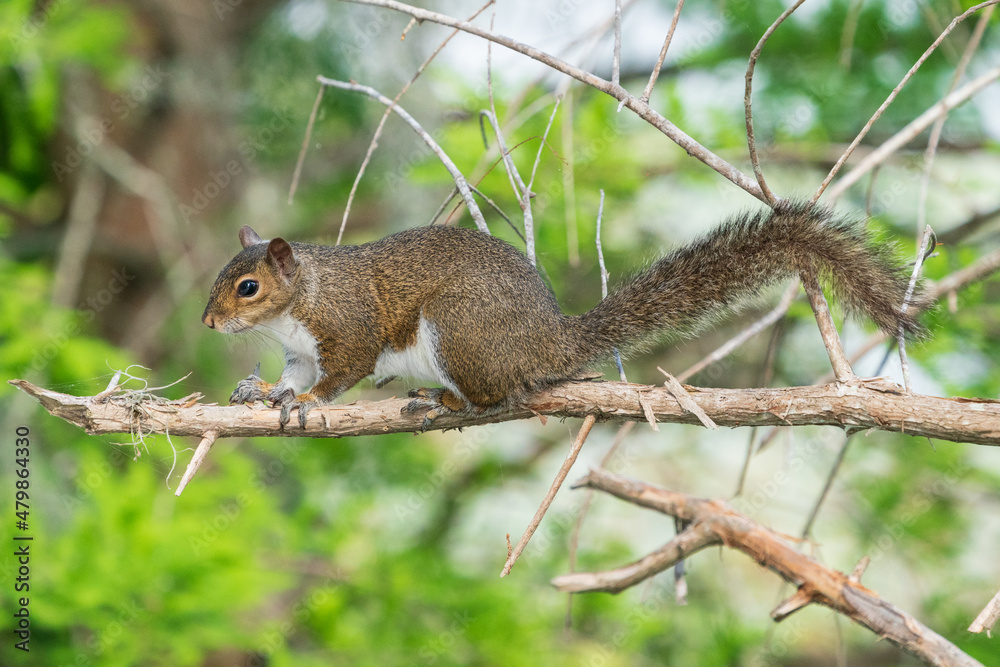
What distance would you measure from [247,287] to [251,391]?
0.98 feet

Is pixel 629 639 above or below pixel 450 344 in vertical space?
below

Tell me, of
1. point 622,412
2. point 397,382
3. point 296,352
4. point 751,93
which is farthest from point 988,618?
point 397,382

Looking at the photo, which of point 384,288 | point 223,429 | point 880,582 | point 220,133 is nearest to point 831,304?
point 384,288

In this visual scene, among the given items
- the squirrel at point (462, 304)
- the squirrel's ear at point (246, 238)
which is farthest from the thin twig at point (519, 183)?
A: the squirrel's ear at point (246, 238)

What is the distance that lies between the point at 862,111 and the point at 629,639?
304 centimetres

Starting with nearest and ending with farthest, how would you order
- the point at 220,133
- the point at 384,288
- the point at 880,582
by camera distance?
the point at 384,288 < the point at 880,582 < the point at 220,133

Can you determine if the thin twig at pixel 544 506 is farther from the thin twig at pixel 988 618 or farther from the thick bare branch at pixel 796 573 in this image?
the thin twig at pixel 988 618

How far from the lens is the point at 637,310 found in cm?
222

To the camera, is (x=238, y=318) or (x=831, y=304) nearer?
(x=831, y=304)

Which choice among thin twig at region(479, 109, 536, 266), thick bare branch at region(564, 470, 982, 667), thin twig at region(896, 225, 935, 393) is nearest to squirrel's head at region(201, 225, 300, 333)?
thin twig at region(479, 109, 536, 266)

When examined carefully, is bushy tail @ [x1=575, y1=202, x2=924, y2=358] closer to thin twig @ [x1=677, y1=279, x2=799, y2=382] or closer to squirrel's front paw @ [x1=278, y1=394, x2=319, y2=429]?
thin twig @ [x1=677, y1=279, x2=799, y2=382]

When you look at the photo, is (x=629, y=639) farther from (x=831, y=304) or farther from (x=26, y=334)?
(x=26, y=334)

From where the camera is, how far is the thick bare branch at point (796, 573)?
5.11 ft

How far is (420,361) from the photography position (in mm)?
2346
